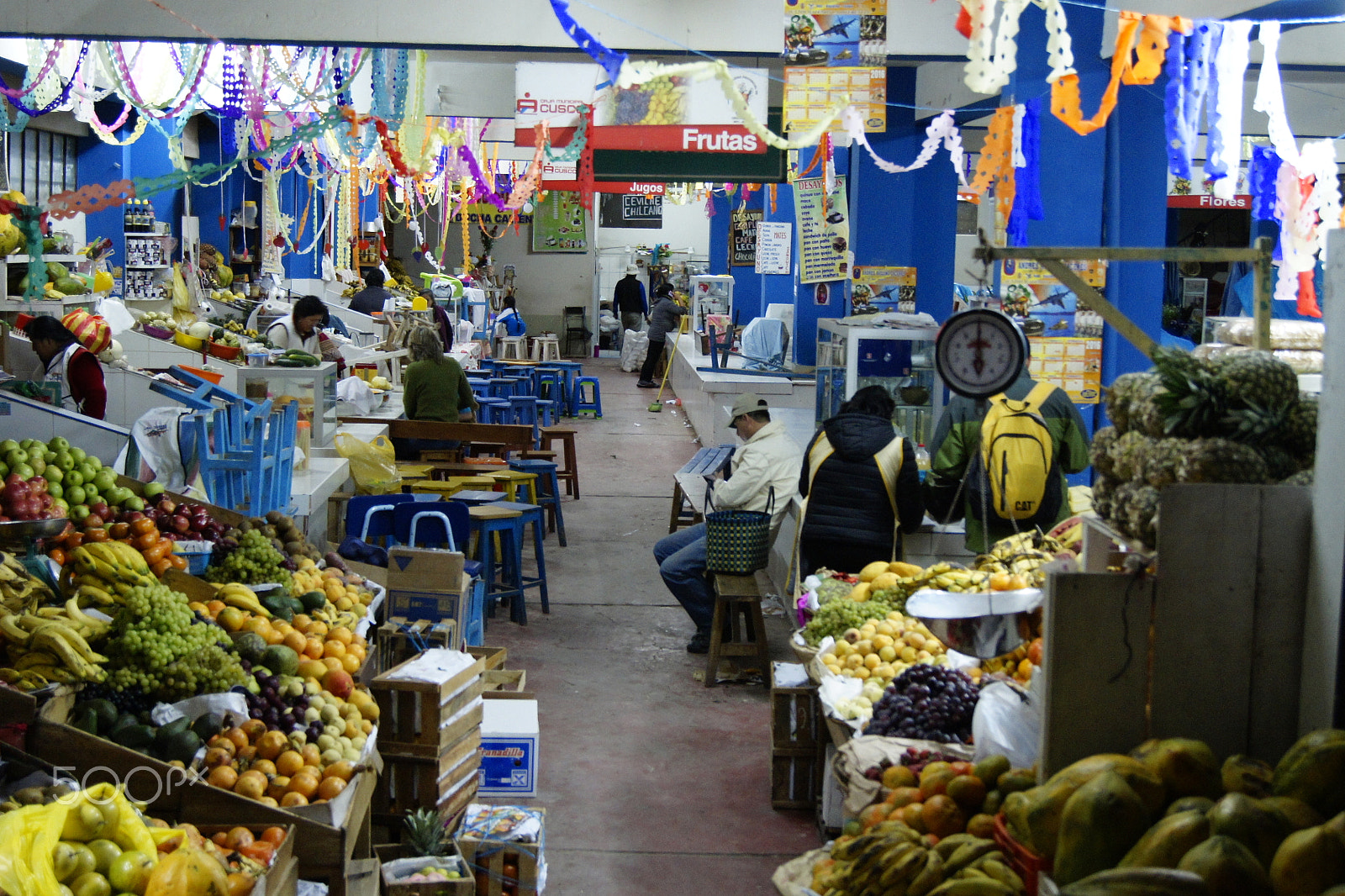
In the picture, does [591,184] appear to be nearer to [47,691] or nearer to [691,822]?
[691,822]

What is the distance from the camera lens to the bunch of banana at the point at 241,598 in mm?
5242

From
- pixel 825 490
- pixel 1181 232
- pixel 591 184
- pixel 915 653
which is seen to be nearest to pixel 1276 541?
pixel 915 653

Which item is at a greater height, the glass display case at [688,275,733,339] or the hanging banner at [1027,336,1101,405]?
the glass display case at [688,275,733,339]

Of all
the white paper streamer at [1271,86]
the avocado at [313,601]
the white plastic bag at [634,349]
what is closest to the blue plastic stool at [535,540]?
the avocado at [313,601]

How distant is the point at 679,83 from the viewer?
861cm

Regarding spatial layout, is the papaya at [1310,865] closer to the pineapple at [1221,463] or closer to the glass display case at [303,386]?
the pineapple at [1221,463]

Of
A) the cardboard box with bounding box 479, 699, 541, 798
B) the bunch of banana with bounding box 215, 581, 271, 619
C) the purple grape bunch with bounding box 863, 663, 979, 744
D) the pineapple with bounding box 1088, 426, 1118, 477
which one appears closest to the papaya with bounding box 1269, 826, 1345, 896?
the pineapple with bounding box 1088, 426, 1118, 477

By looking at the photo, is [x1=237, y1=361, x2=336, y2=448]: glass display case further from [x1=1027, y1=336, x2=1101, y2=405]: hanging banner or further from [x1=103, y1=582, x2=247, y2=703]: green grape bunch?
[x1=1027, y1=336, x2=1101, y2=405]: hanging banner

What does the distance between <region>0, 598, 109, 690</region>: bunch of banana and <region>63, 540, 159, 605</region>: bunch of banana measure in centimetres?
49

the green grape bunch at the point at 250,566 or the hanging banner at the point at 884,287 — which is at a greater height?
the hanging banner at the point at 884,287

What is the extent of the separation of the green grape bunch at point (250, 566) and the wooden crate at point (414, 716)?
1.17 meters

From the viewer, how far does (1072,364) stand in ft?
26.2

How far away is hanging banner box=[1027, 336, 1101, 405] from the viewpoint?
793cm

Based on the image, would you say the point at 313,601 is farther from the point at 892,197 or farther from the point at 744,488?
the point at 892,197
